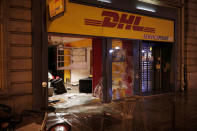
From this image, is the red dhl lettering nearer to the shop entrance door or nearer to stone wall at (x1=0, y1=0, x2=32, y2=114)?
the shop entrance door

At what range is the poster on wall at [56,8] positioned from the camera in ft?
17.7

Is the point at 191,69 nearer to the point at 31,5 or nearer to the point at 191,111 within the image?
the point at 191,111

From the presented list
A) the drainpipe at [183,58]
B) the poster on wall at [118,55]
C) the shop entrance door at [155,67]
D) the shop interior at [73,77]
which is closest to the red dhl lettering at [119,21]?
the poster on wall at [118,55]

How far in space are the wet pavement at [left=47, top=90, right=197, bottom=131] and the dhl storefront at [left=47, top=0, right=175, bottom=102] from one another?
116 cm

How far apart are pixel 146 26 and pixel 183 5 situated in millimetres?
3370

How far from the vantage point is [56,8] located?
18.3 feet

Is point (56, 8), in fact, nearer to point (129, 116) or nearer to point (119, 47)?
point (119, 47)

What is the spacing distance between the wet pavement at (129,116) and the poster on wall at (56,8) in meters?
3.37

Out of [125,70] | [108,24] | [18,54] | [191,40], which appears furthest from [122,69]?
[191,40]

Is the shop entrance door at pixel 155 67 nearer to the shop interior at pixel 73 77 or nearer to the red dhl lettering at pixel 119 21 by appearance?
the red dhl lettering at pixel 119 21

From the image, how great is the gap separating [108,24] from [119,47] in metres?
1.25

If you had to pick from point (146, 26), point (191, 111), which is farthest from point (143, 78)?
point (191, 111)

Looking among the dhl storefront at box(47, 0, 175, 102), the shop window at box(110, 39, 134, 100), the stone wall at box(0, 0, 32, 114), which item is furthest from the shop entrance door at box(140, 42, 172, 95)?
the stone wall at box(0, 0, 32, 114)

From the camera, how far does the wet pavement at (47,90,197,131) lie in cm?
466
